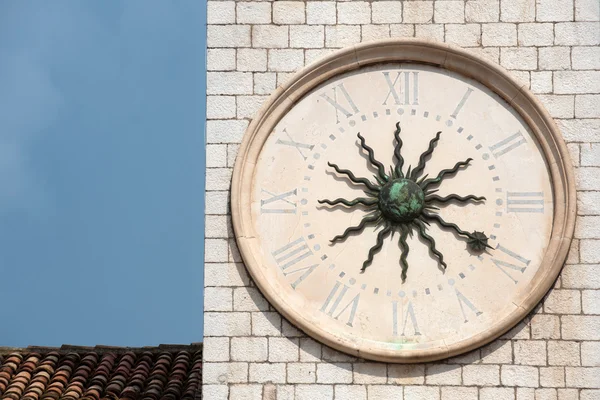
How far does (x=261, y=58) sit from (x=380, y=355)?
2.94 metres

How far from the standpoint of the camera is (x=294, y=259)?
1642cm

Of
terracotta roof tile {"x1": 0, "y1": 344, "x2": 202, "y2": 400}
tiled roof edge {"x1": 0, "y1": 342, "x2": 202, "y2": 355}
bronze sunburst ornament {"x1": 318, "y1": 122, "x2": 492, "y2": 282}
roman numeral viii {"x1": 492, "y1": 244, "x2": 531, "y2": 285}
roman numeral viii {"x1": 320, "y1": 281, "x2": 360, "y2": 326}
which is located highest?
bronze sunburst ornament {"x1": 318, "y1": 122, "x2": 492, "y2": 282}

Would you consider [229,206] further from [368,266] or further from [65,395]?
[65,395]

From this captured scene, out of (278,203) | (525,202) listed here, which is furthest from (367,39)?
(525,202)

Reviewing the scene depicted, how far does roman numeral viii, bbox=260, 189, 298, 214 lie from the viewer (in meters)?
16.5

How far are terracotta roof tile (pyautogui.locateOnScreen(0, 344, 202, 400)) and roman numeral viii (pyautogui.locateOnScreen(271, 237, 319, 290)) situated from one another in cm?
215

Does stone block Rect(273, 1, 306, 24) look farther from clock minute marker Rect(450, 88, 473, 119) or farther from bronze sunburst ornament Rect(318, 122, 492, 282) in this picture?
clock minute marker Rect(450, 88, 473, 119)

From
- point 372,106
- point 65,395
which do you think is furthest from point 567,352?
point 65,395

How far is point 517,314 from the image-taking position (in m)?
16.0

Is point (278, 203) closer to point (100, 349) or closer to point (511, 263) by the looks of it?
point (511, 263)

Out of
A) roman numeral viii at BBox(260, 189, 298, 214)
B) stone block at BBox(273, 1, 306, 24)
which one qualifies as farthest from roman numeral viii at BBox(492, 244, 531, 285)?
stone block at BBox(273, 1, 306, 24)

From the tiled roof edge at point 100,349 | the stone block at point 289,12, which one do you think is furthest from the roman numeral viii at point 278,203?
the tiled roof edge at point 100,349

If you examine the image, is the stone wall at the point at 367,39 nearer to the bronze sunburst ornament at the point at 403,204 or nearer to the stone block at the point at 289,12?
the stone block at the point at 289,12

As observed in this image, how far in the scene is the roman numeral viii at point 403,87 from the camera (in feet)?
54.8
